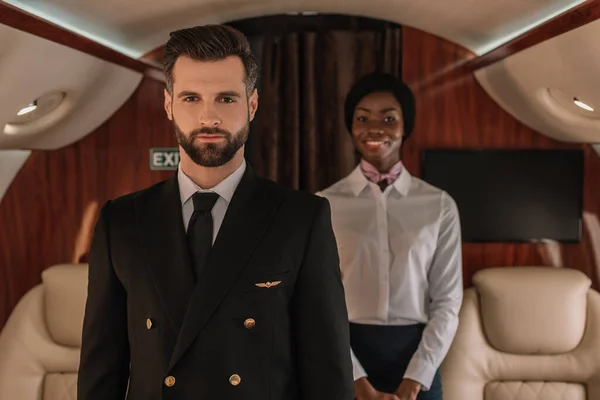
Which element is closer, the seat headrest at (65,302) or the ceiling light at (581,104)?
the ceiling light at (581,104)

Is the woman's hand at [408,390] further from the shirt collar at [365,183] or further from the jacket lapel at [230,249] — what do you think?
the jacket lapel at [230,249]

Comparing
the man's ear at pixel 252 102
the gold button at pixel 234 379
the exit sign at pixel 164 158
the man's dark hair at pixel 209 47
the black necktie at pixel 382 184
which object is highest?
the man's dark hair at pixel 209 47

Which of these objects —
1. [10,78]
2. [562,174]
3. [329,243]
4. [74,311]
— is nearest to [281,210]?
[329,243]

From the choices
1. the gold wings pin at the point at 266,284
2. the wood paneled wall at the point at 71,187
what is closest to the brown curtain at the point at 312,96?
the wood paneled wall at the point at 71,187

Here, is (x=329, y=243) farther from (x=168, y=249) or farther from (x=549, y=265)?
(x=549, y=265)

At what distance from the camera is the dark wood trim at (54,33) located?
1825 millimetres

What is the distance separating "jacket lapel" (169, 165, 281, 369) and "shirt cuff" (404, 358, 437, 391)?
1136 millimetres

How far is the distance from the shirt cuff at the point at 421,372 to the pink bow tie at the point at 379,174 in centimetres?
65

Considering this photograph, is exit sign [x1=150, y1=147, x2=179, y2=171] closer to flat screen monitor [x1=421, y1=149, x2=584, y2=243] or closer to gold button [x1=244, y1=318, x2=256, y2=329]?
flat screen monitor [x1=421, y1=149, x2=584, y2=243]

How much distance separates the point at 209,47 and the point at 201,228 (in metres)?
0.35

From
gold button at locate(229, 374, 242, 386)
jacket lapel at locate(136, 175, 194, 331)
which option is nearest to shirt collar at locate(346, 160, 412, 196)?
jacket lapel at locate(136, 175, 194, 331)

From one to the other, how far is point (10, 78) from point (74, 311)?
1.15 m

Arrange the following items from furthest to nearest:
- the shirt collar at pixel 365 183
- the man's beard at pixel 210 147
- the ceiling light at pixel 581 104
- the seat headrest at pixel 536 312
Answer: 1. the seat headrest at pixel 536 312
2. the ceiling light at pixel 581 104
3. the shirt collar at pixel 365 183
4. the man's beard at pixel 210 147

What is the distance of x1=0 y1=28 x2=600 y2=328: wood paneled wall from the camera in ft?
10.0
